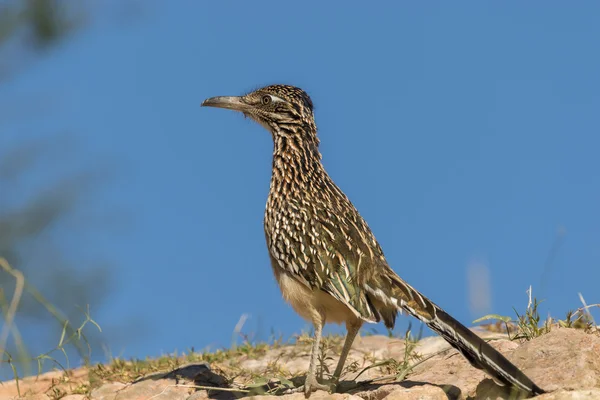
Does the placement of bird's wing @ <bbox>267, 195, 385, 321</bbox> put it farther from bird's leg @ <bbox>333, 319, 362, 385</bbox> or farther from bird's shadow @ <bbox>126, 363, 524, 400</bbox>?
bird's shadow @ <bbox>126, 363, 524, 400</bbox>

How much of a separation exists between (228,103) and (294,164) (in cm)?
112

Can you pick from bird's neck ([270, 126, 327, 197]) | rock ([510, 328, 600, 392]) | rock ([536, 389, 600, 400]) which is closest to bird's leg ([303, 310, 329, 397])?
bird's neck ([270, 126, 327, 197])

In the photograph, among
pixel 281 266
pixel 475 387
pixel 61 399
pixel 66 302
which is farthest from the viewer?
pixel 66 302

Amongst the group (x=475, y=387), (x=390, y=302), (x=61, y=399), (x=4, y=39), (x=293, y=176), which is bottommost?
(x=61, y=399)

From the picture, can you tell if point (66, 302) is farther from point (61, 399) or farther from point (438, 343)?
point (438, 343)

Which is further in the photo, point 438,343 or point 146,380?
point 438,343

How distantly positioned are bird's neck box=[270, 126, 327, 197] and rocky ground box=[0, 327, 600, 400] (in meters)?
1.31

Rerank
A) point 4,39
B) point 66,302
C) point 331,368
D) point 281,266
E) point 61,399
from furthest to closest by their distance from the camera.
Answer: point 4,39 < point 66,302 < point 331,368 < point 61,399 < point 281,266

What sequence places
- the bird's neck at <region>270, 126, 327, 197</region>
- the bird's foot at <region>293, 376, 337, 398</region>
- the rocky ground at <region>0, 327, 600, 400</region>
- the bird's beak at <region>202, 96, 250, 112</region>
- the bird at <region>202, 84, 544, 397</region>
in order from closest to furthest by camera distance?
1. the rocky ground at <region>0, 327, 600, 400</region>
2. the bird at <region>202, 84, 544, 397</region>
3. the bird's foot at <region>293, 376, 337, 398</region>
4. the bird's neck at <region>270, 126, 327, 197</region>
5. the bird's beak at <region>202, 96, 250, 112</region>

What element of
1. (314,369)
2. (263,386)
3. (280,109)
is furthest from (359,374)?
(280,109)

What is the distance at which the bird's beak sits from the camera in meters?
7.51

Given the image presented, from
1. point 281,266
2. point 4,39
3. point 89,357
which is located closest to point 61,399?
point 89,357

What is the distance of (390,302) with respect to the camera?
5.82 meters

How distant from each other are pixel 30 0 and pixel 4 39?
47 cm
